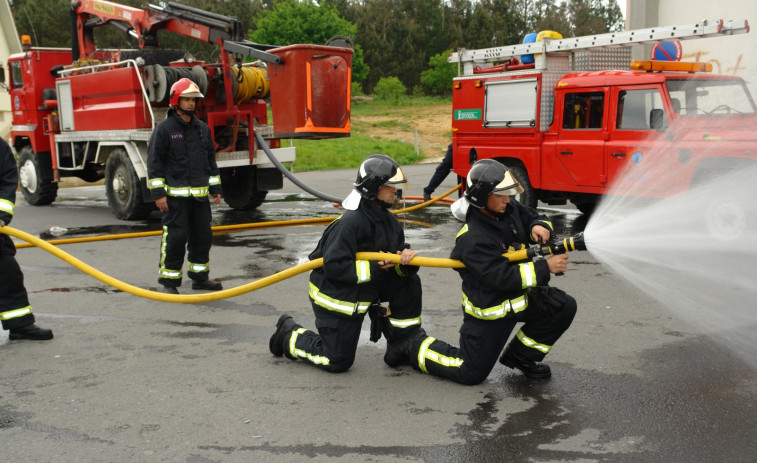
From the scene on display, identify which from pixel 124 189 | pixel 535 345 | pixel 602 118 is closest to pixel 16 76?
pixel 124 189

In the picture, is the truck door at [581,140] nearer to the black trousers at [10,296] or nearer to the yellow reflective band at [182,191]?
the yellow reflective band at [182,191]

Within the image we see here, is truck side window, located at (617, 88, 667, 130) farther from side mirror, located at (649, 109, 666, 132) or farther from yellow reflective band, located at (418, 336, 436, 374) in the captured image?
yellow reflective band, located at (418, 336, 436, 374)

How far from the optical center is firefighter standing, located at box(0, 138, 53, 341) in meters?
5.35

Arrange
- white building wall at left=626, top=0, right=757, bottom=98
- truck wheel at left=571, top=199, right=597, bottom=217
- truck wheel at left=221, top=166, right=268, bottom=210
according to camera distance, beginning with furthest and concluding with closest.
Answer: white building wall at left=626, top=0, right=757, bottom=98 < truck wheel at left=221, top=166, right=268, bottom=210 < truck wheel at left=571, top=199, right=597, bottom=217

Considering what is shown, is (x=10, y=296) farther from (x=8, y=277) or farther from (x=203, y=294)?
(x=203, y=294)

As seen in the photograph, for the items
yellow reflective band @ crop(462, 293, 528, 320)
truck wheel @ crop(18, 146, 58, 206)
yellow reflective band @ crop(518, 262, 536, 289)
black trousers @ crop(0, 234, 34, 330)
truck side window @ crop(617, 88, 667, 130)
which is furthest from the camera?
truck wheel @ crop(18, 146, 58, 206)

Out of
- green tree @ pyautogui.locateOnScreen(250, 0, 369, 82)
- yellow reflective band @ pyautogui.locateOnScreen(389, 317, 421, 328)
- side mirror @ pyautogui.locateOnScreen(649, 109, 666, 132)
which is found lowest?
yellow reflective band @ pyautogui.locateOnScreen(389, 317, 421, 328)

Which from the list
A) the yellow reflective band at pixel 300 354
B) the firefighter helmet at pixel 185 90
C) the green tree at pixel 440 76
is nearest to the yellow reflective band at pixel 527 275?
the yellow reflective band at pixel 300 354

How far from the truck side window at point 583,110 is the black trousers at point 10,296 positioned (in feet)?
22.0

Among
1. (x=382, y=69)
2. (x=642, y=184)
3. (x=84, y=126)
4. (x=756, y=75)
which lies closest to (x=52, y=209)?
(x=84, y=126)

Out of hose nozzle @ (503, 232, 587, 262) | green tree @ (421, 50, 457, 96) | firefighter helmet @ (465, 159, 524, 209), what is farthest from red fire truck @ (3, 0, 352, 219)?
green tree @ (421, 50, 457, 96)

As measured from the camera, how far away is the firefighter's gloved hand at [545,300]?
4348 millimetres

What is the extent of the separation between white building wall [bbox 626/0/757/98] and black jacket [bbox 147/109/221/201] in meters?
10.5

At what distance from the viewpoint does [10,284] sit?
5.38 meters
